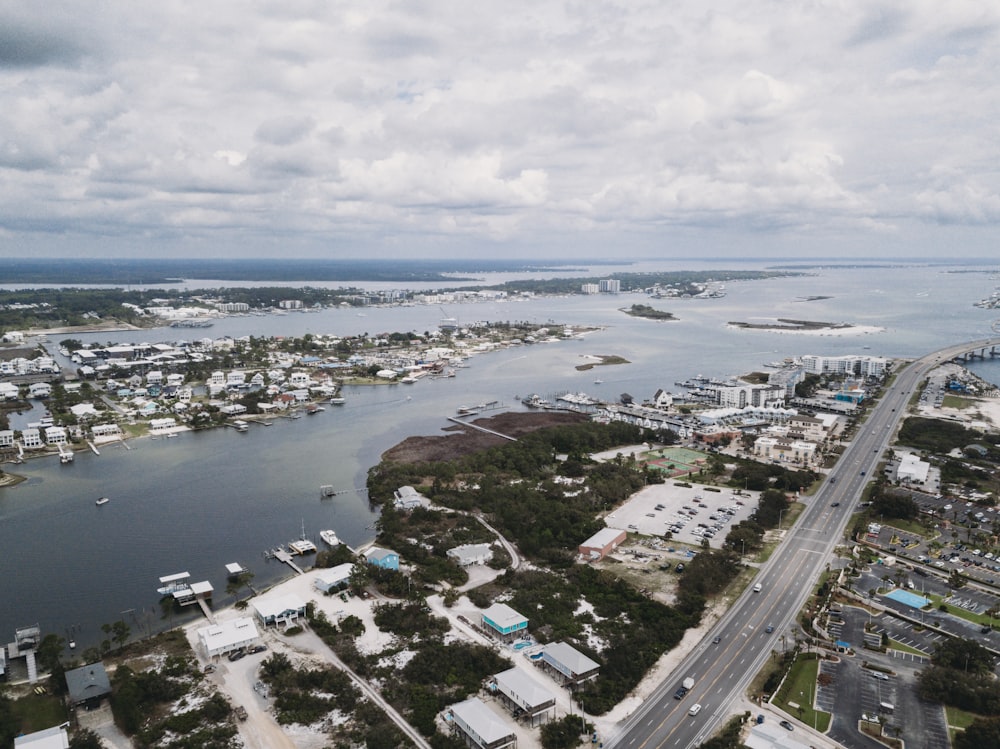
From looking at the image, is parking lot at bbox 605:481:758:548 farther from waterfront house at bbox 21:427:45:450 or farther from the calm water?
waterfront house at bbox 21:427:45:450

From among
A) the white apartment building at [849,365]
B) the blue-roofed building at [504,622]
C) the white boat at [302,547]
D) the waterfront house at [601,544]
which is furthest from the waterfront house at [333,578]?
the white apartment building at [849,365]

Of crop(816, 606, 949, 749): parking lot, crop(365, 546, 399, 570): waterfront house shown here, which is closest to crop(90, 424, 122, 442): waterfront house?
crop(365, 546, 399, 570): waterfront house

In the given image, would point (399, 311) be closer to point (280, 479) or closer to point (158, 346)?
point (158, 346)

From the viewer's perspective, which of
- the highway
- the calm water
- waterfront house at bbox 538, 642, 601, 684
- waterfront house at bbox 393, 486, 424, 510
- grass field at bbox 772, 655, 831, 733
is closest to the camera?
the highway

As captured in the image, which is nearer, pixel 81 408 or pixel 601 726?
pixel 601 726

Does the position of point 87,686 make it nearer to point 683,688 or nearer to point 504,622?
point 504,622

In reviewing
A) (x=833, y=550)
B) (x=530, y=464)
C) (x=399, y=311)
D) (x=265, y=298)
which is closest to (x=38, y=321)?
(x=265, y=298)
